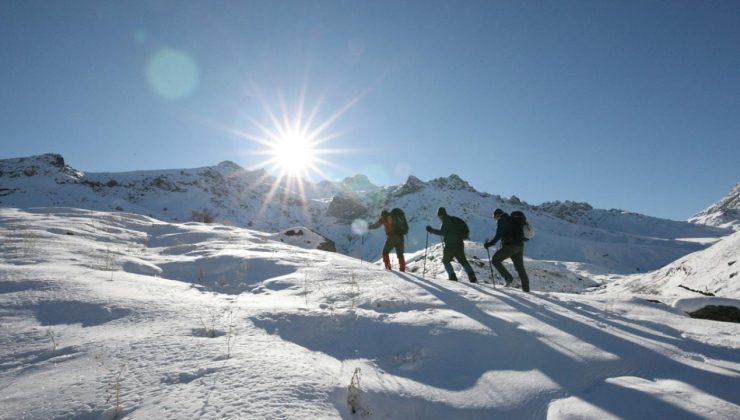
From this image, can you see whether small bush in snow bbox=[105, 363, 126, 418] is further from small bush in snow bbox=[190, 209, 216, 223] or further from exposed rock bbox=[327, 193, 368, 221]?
exposed rock bbox=[327, 193, 368, 221]

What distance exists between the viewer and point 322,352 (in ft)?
11.3

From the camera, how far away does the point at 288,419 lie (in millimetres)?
2205

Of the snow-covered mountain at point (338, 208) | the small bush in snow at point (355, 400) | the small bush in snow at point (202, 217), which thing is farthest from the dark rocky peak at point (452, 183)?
the small bush in snow at point (355, 400)

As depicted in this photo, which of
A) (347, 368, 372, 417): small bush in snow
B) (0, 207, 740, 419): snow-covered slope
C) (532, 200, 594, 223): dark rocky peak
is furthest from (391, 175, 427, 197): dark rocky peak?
(347, 368, 372, 417): small bush in snow

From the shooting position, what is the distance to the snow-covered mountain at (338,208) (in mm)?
45125

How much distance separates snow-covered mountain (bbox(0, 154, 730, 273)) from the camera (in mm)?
45125

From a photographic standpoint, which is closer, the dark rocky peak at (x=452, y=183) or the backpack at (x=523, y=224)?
the backpack at (x=523, y=224)

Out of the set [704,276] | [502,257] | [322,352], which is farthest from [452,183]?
[322,352]

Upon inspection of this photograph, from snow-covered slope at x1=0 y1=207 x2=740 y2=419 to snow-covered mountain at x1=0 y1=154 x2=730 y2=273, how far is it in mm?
22757

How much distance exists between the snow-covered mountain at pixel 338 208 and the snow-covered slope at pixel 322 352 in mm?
22757

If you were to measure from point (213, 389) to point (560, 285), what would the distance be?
25541 millimetres

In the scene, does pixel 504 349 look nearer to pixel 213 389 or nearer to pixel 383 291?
pixel 383 291

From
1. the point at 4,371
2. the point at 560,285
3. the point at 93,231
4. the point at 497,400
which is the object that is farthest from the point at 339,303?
the point at 560,285

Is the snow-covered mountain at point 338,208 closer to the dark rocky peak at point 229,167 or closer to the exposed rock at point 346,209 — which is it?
the exposed rock at point 346,209
